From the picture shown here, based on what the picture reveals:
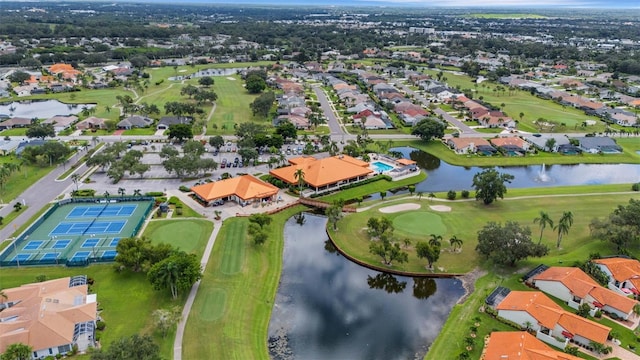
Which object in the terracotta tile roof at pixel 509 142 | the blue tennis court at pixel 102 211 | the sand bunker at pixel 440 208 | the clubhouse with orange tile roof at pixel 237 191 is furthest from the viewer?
the terracotta tile roof at pixel 509 142

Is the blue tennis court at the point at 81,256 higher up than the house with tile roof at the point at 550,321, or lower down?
lower down

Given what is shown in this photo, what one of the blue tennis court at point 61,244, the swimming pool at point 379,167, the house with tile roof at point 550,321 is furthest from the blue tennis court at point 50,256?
the swimming pool at point 379,167

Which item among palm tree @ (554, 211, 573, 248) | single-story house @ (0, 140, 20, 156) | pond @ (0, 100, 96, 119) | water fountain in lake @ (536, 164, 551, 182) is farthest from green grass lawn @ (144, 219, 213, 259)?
pond @ (0, 100, 96, 119)

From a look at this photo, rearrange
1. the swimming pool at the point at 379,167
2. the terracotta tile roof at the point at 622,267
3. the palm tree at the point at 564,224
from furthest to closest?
1. the swimming pool at the point at 379,167
2. the palm tree at the point at 564,224
3. the terracotta tile roof at the point at 622,267

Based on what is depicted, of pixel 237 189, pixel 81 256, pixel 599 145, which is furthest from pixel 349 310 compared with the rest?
pixel 599 145

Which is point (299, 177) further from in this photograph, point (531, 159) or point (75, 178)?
point (531, 159)

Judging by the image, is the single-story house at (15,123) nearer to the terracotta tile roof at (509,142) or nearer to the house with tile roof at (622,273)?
the terracotta tile roof at (509,142)
